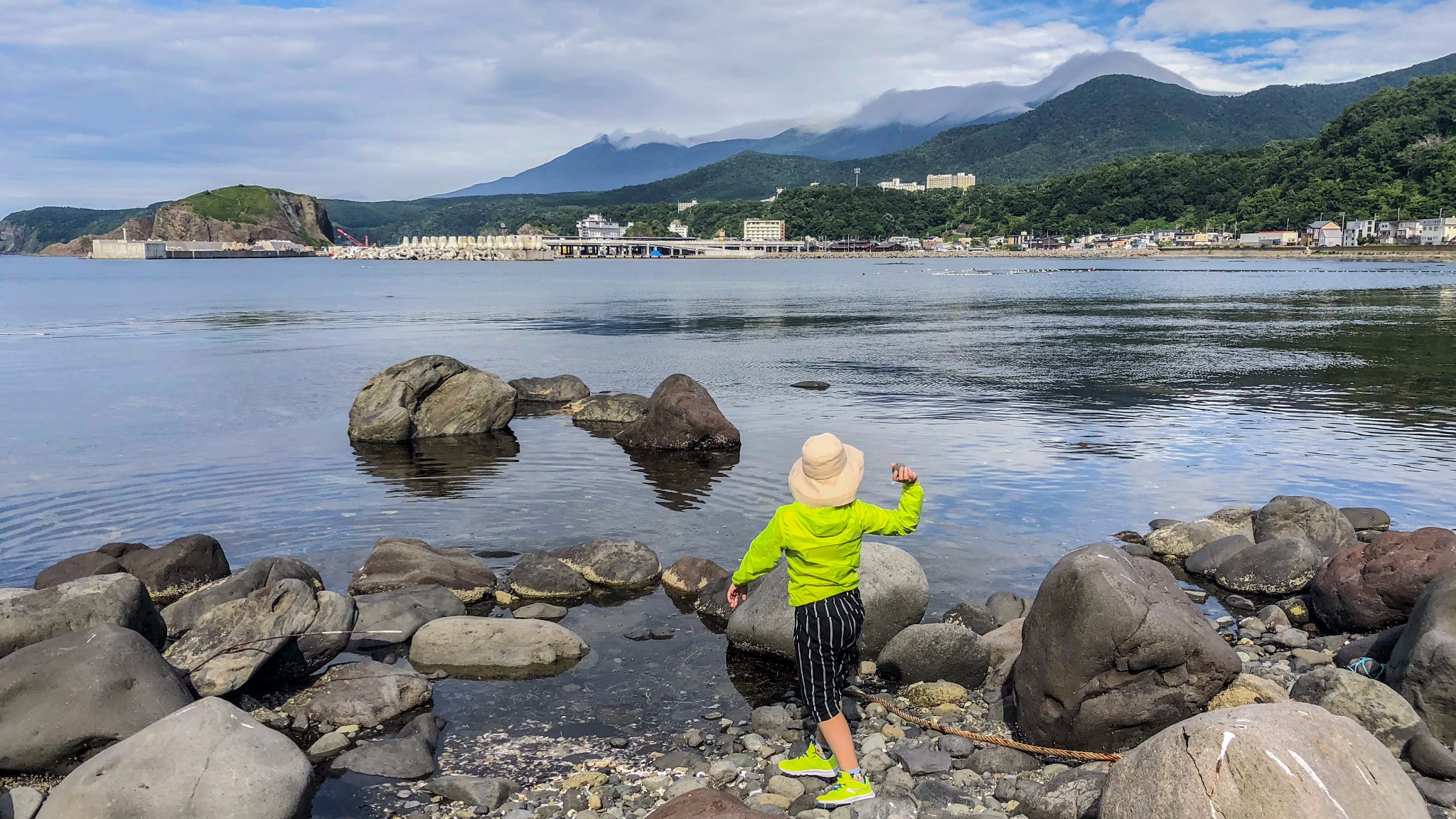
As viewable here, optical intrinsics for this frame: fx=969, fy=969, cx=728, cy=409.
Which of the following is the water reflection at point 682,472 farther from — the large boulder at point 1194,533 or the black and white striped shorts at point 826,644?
the black and white striped shorts at point 826,644

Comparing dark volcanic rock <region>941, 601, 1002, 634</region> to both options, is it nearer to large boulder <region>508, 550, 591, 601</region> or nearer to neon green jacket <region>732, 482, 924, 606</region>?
neon green jacket <region>732, 482, 924, 606</region>

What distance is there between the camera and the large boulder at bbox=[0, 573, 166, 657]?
9508mm

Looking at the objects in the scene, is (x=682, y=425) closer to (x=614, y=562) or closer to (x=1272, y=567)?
(x=614, y=562)

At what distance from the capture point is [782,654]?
10.7 m

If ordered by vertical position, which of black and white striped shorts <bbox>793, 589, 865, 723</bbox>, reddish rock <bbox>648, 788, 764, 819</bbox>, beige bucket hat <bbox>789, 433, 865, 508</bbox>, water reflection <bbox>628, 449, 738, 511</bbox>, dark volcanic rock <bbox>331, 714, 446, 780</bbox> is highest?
beige bucket hat <bbox>789, 433, 865, 508</bbox>

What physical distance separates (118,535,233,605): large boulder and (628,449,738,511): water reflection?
747 centimetres

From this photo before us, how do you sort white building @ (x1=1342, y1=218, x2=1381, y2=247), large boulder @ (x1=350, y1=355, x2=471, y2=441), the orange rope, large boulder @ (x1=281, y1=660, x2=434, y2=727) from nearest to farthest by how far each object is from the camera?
the orange rope → large boulder @ (x1=281, y1=660, x2=434, y2=727) → large boulder @ (x1=350, y1=355, x2=471, y2=441) → white building @ (x1=1342, y1=218, x2=1381, y2=247)

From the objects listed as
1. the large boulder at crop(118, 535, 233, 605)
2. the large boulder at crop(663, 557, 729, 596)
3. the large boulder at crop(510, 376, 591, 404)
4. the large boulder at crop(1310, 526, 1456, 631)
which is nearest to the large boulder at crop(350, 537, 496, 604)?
the large boulder at crop(118, 535, 233, 605)

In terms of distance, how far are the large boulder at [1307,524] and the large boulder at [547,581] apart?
9.89 metres

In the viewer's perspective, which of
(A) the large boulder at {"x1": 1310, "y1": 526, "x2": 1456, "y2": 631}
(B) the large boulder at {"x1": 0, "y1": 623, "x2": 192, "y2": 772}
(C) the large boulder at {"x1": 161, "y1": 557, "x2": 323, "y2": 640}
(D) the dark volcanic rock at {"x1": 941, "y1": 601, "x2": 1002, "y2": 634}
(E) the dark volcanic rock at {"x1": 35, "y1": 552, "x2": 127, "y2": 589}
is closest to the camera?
(B) the large boulder at {"x1": 0, "y1": 623, "x2": 192, "y2": 772}

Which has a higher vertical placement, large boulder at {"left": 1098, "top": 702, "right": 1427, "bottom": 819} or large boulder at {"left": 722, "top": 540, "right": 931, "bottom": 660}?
large boulder at {"left": 1098, "top": 702, "right": 1427, "bottom": 819}

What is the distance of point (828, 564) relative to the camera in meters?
7.29

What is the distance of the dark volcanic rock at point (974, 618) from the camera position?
11.3m

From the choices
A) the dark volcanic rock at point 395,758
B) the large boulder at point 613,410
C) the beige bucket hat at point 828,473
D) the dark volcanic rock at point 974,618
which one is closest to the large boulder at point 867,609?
the dark volcanic rock at point 974,618
